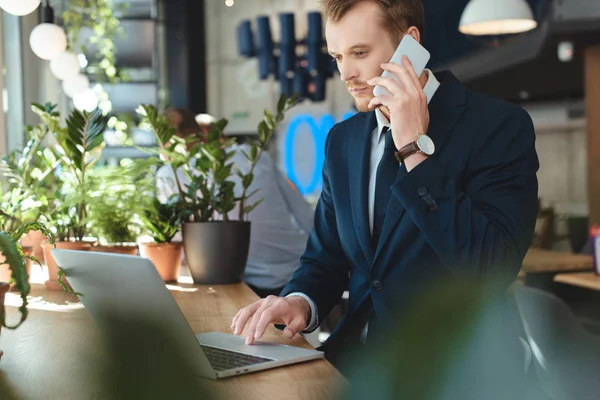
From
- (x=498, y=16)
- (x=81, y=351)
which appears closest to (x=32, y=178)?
(x=81, y=351)

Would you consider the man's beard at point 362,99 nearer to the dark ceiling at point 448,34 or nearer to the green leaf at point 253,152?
the green leaf at point 253,152

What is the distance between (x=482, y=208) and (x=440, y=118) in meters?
0.26

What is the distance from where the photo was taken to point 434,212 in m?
1.49

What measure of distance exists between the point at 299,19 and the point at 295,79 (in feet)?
18.0

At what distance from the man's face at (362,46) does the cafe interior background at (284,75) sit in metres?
0.96

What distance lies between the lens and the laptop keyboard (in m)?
1.17

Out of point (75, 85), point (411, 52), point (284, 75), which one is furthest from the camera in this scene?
point (284, 75)

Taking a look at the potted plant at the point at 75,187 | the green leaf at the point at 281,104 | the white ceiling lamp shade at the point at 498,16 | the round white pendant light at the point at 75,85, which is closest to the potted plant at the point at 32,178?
the potted plant at the point at 75,187

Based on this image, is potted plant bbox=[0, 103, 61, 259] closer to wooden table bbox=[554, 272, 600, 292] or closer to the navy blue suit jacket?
the navy blue suit jacket

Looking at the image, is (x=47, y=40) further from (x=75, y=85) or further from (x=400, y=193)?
(x=400, y=193)

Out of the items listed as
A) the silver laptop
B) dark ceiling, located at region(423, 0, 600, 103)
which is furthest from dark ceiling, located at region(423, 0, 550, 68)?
the silver laptop

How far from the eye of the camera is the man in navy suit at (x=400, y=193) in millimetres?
1500

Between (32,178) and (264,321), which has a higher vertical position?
(32,178)

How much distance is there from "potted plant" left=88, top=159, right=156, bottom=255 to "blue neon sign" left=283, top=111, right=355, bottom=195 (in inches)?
406
